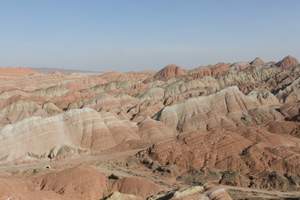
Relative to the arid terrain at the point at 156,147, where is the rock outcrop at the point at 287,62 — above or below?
above

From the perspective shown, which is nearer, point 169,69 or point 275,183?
point 275,183

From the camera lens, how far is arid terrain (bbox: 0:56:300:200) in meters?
49.7

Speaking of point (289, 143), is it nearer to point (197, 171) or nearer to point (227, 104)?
point (197, 171)

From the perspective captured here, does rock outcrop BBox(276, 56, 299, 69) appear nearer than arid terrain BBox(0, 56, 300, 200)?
No

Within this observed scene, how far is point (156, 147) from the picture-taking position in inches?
2608

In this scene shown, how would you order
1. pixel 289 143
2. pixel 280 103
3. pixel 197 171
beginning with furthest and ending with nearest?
pixel 280 103, pixel 289 143, pixel 197 171

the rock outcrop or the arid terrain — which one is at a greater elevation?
the rock outcrop

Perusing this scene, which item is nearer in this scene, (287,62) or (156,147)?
(156,147)

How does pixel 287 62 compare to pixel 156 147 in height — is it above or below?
above

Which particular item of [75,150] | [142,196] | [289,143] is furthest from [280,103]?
[142,196]

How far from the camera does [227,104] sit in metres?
95.8

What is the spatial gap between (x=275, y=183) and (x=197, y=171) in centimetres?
943

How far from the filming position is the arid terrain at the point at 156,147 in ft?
163

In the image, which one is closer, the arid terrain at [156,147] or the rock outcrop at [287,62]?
the arid terrain at [156,147]
